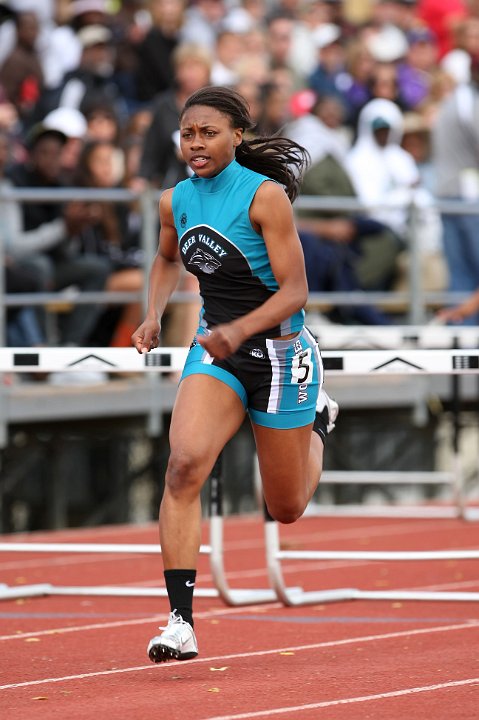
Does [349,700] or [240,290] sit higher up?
[240,290]

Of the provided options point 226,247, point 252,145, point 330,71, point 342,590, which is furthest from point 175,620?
point 330,71

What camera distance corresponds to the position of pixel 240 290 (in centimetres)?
650

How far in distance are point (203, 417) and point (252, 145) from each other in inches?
46.2

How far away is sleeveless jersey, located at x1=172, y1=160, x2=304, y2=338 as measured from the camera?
6.41m

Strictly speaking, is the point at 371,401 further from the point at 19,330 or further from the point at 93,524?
the point at 19,330

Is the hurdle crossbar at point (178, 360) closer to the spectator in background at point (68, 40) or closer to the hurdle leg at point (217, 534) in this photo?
the hurdle leg at point (217, 534)

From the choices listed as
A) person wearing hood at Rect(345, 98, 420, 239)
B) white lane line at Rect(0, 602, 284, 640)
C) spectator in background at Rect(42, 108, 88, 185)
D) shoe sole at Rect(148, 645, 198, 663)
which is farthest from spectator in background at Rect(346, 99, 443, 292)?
shoe sole at Rect(148, 645, 198, 663)

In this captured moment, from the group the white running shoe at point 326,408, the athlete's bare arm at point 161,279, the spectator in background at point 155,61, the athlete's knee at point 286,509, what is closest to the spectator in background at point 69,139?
the spectator in background at point 155,61

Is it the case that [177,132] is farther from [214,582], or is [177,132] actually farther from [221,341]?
[221,341]

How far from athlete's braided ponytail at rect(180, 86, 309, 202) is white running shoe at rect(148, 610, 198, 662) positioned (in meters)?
1.69

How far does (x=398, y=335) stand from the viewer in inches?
427

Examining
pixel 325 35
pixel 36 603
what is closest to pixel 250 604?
pixel 36 603

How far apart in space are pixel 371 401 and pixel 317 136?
7.24 ft

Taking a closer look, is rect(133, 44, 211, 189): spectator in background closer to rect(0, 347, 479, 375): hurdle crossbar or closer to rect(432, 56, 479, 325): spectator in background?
rect(432, 56, 479, 325): spectator in background
